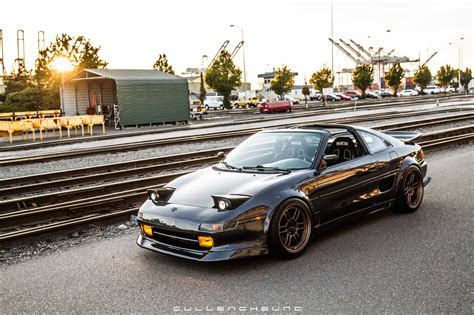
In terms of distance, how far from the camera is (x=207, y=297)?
14.9 ft

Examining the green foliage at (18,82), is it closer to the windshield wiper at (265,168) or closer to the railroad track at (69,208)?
the railroad track at (69,208)

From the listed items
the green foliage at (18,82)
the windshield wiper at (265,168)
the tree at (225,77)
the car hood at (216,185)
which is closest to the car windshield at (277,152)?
the windshield wiper at (265,168)

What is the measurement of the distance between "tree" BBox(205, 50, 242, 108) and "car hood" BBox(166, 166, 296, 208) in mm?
51939

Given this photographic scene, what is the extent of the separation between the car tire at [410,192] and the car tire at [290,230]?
1992 millimetres

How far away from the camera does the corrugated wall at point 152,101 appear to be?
30498 mm

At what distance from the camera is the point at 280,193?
5.34 metres

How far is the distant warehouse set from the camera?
30594mm

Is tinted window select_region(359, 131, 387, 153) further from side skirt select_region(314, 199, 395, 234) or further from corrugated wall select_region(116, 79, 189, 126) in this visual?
corrugated wall select_region(116, 79, 189, 126)

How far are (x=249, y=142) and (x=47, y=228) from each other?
9.25 ft

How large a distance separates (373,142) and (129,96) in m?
25.3

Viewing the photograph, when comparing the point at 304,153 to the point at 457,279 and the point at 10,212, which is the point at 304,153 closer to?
the point at 457,279

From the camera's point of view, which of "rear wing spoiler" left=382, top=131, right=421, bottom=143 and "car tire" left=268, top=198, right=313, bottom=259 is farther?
"rear wing spoiler" left=382, top=131, right=421, bottom=143

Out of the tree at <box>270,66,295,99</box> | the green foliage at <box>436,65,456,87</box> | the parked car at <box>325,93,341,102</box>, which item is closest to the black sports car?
the tree at <box>270,66,295,99</box>

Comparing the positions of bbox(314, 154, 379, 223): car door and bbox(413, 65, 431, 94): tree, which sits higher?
bbox(413, 65, 431, 94): tree
